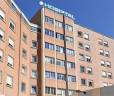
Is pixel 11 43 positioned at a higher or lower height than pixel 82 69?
higher

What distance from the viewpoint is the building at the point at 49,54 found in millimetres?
43500

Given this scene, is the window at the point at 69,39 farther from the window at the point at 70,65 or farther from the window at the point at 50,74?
the window at the point at 50,74

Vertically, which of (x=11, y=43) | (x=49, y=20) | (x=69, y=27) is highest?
(x=49, y=20)

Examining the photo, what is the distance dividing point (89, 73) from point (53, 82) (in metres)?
11.7

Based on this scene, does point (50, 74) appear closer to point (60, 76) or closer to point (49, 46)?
point (60, 76)

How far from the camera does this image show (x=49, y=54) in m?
55.7

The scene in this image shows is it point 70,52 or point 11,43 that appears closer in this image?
point 11,43

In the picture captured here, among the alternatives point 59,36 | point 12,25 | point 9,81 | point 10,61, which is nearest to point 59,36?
point 59,36

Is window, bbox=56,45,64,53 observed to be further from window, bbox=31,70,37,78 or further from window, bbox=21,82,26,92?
window, bbox=21,82,26,92

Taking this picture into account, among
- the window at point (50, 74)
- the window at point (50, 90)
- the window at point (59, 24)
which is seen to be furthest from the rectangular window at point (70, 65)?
the window at point (59, 24)

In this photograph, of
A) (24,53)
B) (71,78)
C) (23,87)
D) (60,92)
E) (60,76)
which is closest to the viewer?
(23,87)

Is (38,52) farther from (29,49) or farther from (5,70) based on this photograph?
(5,70)

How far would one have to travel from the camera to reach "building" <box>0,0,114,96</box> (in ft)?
143

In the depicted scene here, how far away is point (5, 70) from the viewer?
135 feet
